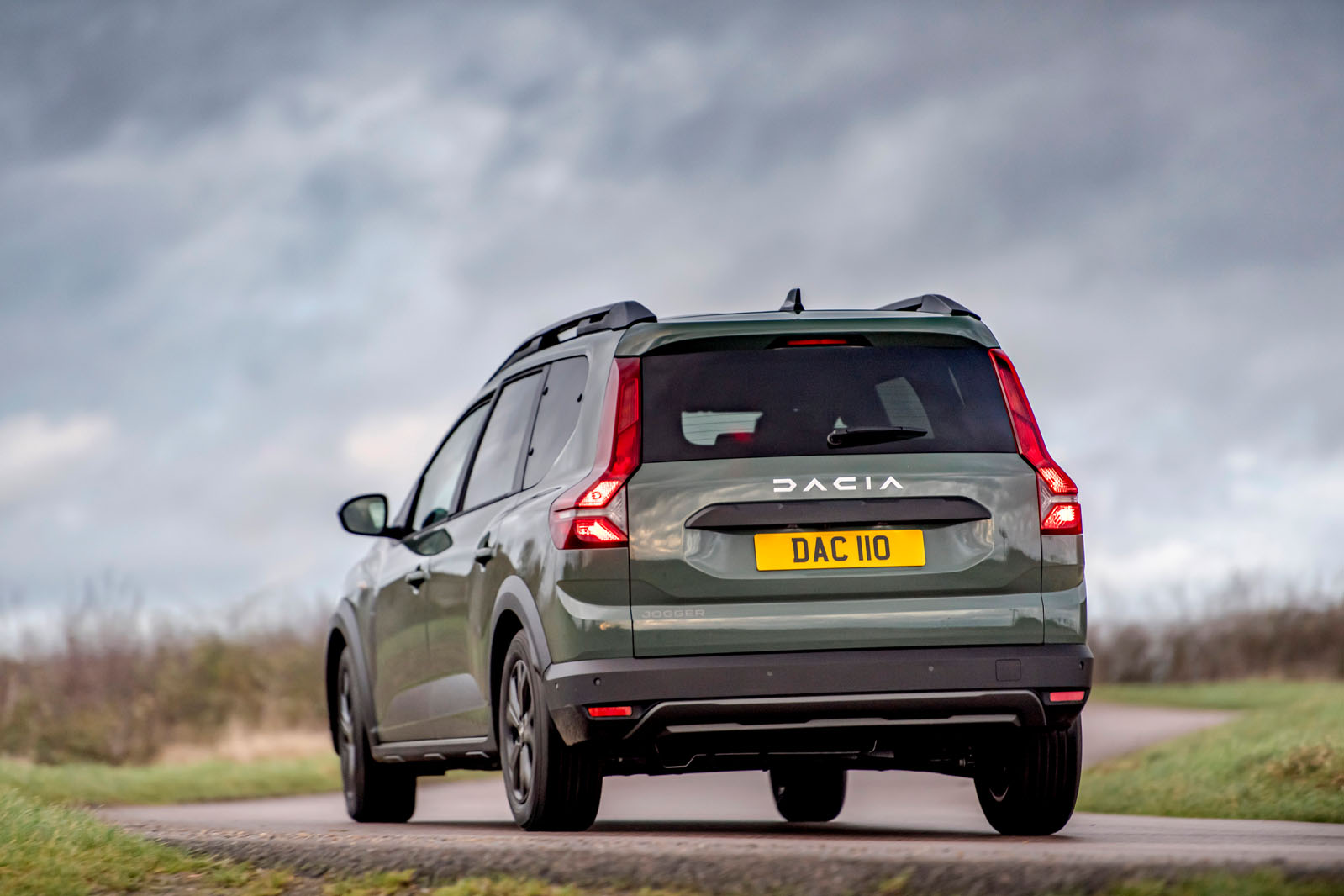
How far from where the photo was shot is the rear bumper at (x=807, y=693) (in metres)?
6.73

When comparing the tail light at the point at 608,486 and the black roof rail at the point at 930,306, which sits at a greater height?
the black roof rail at the point at 930,306

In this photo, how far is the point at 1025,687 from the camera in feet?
22.6

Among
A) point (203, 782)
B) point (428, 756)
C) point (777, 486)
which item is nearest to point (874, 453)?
point (777, 486)

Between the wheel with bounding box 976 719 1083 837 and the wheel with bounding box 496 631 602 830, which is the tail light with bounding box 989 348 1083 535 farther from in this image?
the wheel with bounding box 496 631 602 830

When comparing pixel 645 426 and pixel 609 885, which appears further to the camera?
pixel 645 426

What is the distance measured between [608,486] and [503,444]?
67.7 inches

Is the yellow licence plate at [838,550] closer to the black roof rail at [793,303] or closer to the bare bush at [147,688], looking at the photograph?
the black roof rail at [793,303]

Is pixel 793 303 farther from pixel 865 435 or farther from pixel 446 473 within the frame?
pixel 446 473

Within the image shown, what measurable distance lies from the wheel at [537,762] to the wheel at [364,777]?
2561 millimetres

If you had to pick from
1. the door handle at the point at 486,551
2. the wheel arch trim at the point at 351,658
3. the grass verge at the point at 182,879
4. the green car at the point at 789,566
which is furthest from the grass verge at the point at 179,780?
the green car at the point at 789,566

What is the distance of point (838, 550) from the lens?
22.4 ft

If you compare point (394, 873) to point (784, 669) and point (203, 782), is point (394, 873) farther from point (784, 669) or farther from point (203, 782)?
point (203, 782)

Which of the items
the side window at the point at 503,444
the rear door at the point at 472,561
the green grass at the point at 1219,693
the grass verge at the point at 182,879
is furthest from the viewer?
the green grass at the point at 1219,693

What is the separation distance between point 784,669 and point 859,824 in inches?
166
